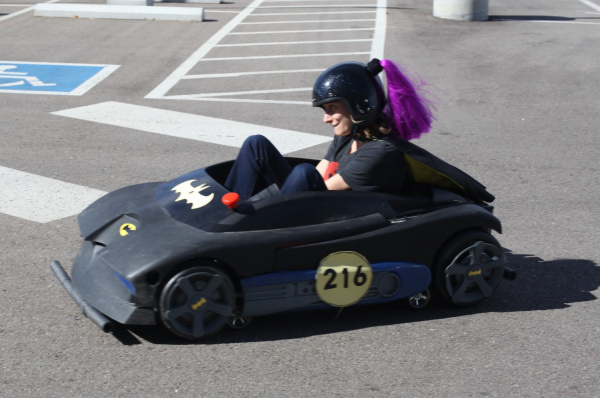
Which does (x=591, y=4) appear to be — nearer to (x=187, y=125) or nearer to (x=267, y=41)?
(x=267, y=41)

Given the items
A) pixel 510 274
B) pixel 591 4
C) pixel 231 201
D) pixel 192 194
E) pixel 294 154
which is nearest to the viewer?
pixel 231 201

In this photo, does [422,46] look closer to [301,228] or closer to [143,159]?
[143,159]

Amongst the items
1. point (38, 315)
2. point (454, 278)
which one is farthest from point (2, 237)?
point (454, 278)

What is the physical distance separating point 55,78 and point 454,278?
802 cm

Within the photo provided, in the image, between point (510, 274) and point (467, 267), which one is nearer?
point (467, 267)

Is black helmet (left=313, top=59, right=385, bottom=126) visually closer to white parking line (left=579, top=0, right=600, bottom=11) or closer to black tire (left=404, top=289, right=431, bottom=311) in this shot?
black tire (left=404, top=289, right=431, bottom=311)

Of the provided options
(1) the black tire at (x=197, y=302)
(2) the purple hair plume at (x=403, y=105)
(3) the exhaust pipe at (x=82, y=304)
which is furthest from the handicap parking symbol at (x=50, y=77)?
(1) the black tire at (x=197, y=302)

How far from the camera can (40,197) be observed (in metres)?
6.90

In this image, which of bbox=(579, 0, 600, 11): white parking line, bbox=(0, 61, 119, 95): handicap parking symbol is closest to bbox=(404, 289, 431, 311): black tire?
bbox=(0, 61, 119, 95): handicap parking symbol

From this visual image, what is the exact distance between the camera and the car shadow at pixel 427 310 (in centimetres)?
461

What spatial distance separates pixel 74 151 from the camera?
8.21 m

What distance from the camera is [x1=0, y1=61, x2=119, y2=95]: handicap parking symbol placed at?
1088 cm

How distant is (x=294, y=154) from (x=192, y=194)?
3.42 meters

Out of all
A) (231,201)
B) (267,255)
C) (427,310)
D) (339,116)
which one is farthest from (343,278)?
(339,116)
